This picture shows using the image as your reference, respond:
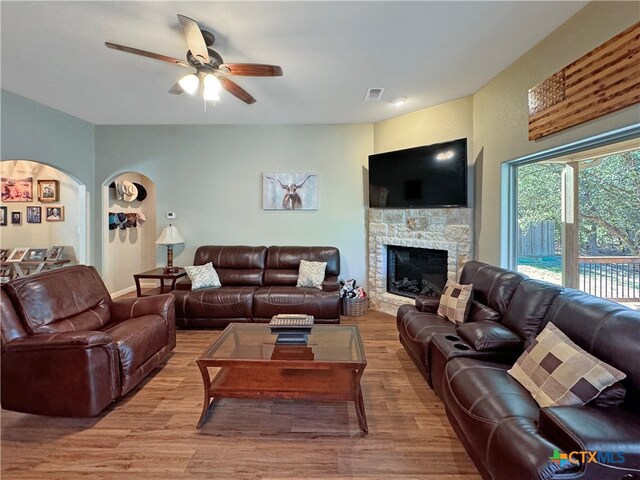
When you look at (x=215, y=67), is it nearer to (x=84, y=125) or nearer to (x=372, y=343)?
(x=372, y=343)

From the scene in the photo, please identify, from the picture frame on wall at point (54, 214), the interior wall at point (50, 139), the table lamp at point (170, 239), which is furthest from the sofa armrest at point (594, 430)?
the picture frame on wall at point (54, 214)

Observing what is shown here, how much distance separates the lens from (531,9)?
2105 millimetres

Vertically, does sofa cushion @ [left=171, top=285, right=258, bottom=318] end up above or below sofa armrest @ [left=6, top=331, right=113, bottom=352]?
below

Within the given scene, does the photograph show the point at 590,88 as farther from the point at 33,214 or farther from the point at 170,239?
the point at 33,214

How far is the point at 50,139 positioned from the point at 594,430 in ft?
19.0

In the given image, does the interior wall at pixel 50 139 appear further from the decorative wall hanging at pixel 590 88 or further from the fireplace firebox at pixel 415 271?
the decorative wall hanging at pixel 590 88

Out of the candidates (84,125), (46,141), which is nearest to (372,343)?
(46,141)

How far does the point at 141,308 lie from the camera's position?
2.78 meters

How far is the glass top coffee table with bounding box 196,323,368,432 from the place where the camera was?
196cm

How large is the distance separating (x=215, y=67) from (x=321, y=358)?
7.88ft

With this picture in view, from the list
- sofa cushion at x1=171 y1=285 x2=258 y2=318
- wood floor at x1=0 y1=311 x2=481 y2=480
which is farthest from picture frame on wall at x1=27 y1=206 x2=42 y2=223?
wood floor at x1=0 y1=311 x2=481 y2=480

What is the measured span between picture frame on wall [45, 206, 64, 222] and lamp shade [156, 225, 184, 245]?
189 cm

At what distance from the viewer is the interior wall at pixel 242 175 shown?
4.69m

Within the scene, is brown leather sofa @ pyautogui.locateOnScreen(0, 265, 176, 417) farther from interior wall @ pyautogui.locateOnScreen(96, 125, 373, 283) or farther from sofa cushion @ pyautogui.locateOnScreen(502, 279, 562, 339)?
sofa cushion @ pyautogui.locateOnScreen(502, 279, 562, 339)
